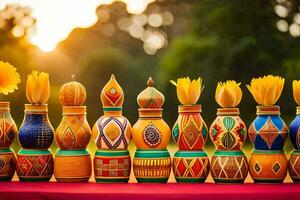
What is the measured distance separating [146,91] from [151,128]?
137 millimetres

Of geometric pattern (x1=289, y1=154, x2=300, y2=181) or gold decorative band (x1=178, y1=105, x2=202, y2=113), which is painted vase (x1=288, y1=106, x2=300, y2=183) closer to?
geometric pattern (x1=289, y1=154, x2=300, y2=181)

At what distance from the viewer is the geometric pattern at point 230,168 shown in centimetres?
211

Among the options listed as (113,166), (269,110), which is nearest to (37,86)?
(113,166)

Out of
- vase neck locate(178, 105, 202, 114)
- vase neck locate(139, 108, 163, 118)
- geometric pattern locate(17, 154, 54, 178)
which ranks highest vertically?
vase neck locate(178, 105, 202, 114)

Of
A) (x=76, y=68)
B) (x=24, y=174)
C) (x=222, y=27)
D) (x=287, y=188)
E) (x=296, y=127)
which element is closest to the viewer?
(x=287, y=188)

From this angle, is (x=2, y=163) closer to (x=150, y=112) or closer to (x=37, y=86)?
(x=37, y=86)

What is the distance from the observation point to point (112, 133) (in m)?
2.16

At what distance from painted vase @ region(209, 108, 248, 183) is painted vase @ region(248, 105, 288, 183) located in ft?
0.15

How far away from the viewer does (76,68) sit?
12695 millimetres

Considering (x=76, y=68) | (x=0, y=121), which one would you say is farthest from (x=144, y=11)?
(x=0, y=121)

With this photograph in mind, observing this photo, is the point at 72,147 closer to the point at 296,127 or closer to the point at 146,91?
the point at 146,91

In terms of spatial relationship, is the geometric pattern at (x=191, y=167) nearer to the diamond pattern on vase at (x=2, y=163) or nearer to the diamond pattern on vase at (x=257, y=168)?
the diamond pattern on vase at (x=257, y=168)

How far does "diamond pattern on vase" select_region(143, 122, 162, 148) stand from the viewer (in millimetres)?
2143

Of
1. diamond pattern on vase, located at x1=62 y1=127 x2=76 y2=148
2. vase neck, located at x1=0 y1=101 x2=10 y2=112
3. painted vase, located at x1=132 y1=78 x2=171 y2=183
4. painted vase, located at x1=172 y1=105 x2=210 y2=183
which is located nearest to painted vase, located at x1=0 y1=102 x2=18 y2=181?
vase neck, located at x1=0 y1=101 x2=10 y2=112
